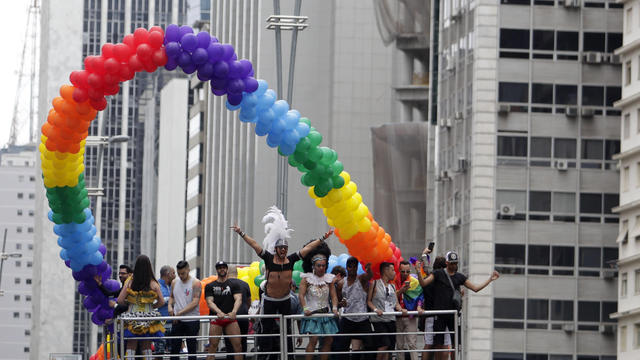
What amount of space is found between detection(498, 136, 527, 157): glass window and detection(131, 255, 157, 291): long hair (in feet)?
170

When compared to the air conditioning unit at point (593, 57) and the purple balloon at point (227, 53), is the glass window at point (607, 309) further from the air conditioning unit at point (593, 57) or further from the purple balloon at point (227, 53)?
the purple balloon at point (227, 53)

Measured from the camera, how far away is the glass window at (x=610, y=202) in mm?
75000

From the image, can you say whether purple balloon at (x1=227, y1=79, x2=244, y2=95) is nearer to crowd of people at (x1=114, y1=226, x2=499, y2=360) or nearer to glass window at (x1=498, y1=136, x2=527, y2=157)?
crowd of people at (x1=114, y1=226, x2=499, y2=360)

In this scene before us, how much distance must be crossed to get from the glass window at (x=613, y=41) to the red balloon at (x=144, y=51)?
5174 cm

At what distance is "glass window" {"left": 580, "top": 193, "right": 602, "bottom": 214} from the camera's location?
246 ft

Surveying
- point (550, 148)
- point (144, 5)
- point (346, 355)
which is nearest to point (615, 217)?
point (550, 148)

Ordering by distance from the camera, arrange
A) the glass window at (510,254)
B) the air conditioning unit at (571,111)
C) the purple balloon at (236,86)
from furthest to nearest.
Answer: the air conditioning unit at (571,111), the glass window at (510,254), the purple balloon at (236,86)

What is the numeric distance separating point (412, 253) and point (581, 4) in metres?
Result: 15.0

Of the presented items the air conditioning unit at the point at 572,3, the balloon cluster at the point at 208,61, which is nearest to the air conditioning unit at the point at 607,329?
the air conditioning unit at the point at 572,3

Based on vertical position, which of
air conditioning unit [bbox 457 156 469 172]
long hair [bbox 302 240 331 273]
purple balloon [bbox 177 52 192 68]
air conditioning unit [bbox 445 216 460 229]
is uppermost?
air conditioning unit [bbox 457 156 469 172]

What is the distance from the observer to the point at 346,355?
23812 mm

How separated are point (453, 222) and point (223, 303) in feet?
173

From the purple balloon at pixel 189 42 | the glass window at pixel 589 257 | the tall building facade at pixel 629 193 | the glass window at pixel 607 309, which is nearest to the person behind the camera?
the purple balloon at pixel 189 42

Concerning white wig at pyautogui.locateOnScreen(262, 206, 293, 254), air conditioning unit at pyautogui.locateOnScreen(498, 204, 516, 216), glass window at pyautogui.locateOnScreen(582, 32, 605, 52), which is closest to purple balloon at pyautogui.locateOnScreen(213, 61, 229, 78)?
white wig at pyautogui.locateOnScreen(262, 206, 293, 254)
